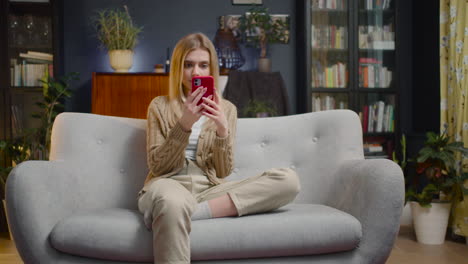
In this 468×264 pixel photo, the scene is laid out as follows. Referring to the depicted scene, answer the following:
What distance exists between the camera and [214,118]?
5.79 ft

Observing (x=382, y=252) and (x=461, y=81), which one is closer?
(x=382, y=252)

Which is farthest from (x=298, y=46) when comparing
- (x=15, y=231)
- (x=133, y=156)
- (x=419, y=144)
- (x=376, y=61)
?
(x=15, y=231)

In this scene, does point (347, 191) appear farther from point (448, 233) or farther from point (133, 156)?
point (448, 233)

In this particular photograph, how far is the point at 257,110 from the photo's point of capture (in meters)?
3.86

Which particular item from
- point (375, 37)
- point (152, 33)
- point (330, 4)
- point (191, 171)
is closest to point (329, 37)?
point (330, 4)

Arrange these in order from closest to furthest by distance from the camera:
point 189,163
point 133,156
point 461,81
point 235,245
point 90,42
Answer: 1. point 235,245
2. point 189,163
3. point 133,156
4. point 461,81
5. point 90,42

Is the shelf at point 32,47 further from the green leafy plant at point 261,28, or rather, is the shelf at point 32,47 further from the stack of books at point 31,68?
the green leafy plant at point 261,28

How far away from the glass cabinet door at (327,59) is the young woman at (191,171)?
2.20 meters

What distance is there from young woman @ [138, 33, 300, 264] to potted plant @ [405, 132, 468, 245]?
159 cm

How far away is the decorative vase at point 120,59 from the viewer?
3861 mm

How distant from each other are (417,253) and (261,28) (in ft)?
7.53

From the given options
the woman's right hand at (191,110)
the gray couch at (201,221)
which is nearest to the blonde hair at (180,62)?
the woman's right hand at (191,110)

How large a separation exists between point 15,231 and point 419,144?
325 centimetres

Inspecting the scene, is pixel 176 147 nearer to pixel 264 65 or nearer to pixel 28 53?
Answer: pixel 264 65
